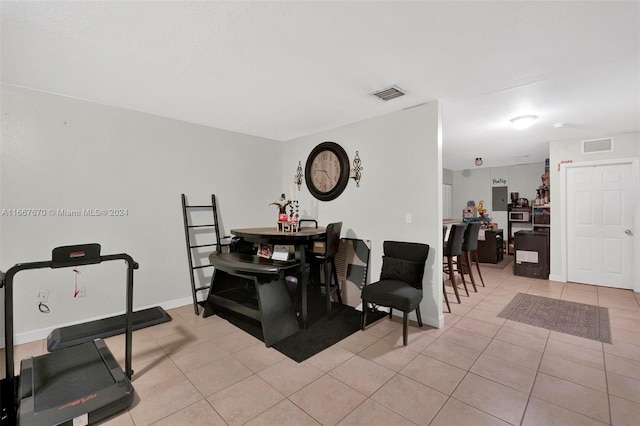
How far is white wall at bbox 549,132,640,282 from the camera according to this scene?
176 inches

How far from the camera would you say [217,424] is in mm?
1824

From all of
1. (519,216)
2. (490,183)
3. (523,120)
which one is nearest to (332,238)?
(523,120)

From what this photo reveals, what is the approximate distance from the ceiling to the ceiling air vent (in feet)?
0.25

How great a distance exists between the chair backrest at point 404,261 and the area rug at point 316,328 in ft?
2.20

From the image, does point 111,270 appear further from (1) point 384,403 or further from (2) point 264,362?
(1) point 384,403

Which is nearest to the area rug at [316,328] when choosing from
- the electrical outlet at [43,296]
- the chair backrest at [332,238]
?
the chair backrest at [332,238]

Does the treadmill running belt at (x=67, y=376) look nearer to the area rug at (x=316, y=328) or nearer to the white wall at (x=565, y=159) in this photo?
the area rug at (x=316, y=328)

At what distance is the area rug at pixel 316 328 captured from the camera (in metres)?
2.79

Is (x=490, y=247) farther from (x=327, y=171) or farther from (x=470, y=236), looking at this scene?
(x=327, y=171)

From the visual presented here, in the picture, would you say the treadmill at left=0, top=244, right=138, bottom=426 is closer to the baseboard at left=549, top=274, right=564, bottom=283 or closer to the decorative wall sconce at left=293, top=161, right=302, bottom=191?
the decorative wall sconce at left=293, top=161, right=302, bottom=191

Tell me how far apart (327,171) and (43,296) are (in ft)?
12.0

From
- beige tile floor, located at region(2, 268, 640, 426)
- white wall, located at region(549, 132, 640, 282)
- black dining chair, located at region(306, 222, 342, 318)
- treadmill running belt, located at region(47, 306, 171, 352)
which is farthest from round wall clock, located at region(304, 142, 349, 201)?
white wall, located at region(549, 132, 640, 282)

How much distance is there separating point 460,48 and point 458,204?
768 cm

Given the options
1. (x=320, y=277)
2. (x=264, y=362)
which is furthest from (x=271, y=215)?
(x=264, y=362)
